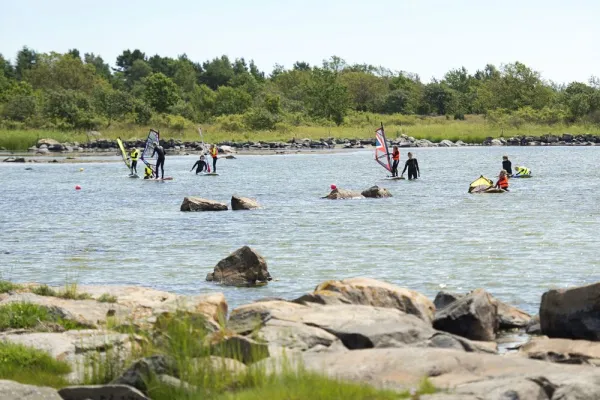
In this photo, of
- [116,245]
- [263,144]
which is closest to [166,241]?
[116,245]

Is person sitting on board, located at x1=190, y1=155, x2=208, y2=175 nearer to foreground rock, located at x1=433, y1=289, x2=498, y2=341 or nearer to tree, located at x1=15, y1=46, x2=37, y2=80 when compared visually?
foreground rock, located at x1=433, y1=289, x2=498, y2=341

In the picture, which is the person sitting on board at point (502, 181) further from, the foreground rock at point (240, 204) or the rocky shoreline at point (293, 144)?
the rocky shoreline at point (293, 144)

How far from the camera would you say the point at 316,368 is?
9.80 meters

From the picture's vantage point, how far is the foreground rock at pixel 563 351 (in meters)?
12.1

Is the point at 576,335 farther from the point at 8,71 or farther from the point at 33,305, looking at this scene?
the point at 8,71

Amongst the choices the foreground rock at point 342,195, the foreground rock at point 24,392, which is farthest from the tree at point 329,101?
the foreground rock at point 24,392

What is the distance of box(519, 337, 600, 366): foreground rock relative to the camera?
12086 mm

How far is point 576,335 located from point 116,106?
329 ft

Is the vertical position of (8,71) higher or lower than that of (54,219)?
higher

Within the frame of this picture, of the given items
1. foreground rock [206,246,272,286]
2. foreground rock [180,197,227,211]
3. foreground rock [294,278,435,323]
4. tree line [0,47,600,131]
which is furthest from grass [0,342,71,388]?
tree line [0,47,600,131]

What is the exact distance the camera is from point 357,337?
37.7ft

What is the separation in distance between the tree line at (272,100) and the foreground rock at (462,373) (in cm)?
9926

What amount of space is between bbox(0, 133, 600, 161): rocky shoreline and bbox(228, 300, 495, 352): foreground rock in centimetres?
7591

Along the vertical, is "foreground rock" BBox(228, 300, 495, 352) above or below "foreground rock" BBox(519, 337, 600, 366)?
above
